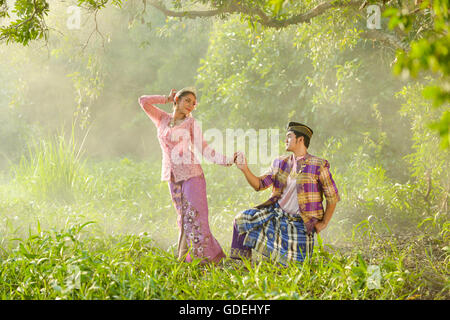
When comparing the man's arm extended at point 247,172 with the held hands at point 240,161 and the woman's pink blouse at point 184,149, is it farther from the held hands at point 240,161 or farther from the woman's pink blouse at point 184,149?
the woman's pink blouse at point 184,149

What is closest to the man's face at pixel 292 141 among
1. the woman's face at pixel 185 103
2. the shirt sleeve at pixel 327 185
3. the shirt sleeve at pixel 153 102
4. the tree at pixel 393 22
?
the shirt sleeve at pixel 327 185

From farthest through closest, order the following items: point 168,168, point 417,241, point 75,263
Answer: point 417,241, point 168,168, point 75,263

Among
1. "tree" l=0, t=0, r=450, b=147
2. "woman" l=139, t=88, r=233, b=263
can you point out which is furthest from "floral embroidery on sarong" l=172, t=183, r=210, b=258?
"tree" l=0, t=0, r=450, b=147

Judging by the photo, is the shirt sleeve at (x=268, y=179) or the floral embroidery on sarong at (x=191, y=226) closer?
the shirt sleeve at (x=268, y=179)

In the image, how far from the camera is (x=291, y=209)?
13.1ft

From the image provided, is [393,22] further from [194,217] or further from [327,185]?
[194,217]

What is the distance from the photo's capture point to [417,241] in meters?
4.77

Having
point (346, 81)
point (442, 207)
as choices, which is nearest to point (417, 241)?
point (442, 207)

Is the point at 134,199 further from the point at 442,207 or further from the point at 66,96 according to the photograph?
the point at 66,96

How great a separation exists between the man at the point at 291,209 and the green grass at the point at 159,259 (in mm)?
177

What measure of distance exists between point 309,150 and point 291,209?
5.04 m

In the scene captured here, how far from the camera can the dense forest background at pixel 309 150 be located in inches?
213

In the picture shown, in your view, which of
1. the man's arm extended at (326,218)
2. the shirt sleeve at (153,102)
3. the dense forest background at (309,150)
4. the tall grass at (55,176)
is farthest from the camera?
the tall grass at (55,176)
